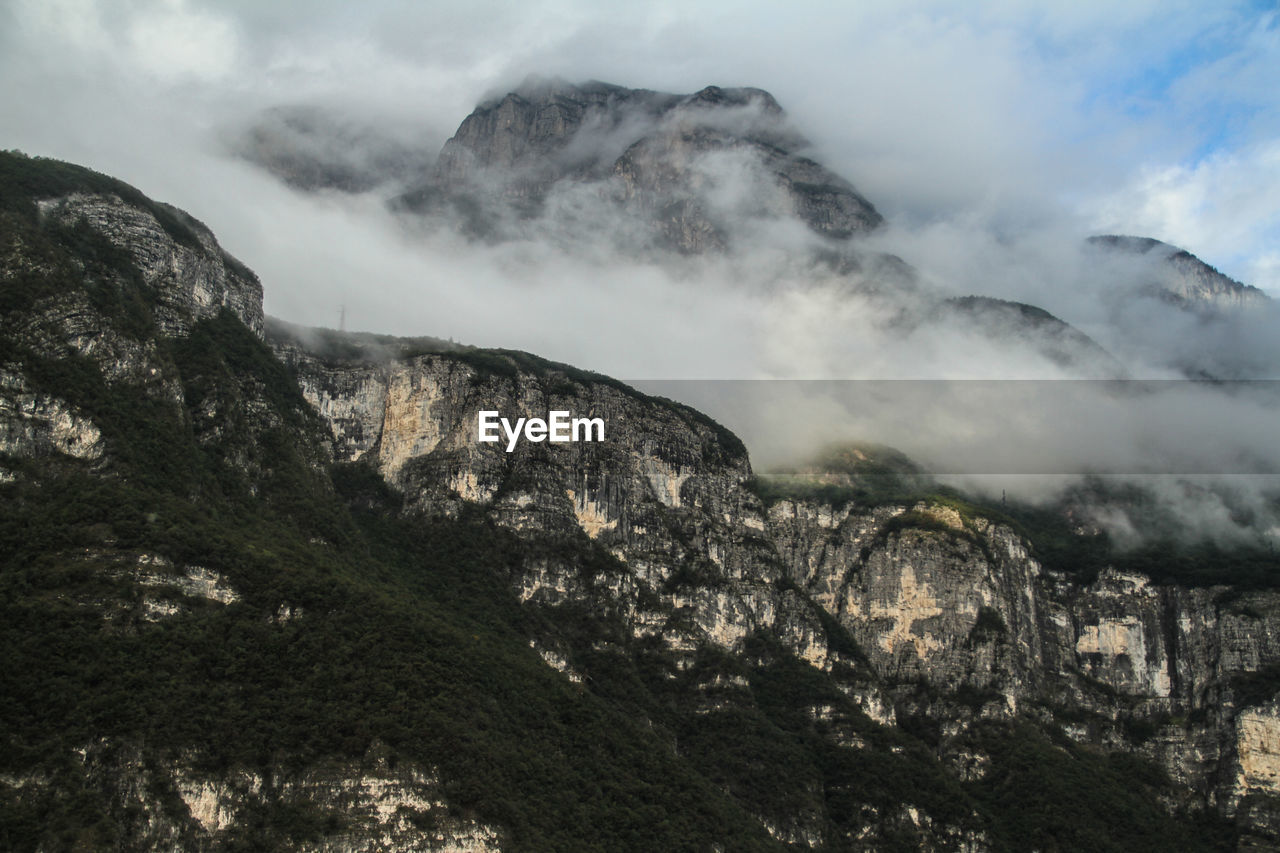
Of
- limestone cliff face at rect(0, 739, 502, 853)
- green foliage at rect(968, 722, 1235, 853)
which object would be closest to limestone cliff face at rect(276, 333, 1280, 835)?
green foliage at rect(968, 722, 1235, 853)

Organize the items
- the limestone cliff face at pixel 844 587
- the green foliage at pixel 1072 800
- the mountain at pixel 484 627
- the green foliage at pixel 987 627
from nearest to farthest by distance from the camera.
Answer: the mountain at pixel 484 627 → the green foliage at pixel 1072 800 → the limestone cliff face at pixel 844 587 → the green foliage at pixel 987 627

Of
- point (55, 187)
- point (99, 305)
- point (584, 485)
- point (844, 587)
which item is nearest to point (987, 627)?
point (844, 587)

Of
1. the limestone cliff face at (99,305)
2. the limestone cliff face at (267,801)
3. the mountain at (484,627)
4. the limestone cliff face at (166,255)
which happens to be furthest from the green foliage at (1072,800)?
the limestone cliff face at (166,255)

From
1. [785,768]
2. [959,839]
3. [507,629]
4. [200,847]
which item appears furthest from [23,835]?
[959,839]

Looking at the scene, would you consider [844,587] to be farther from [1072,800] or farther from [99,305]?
[99,305]

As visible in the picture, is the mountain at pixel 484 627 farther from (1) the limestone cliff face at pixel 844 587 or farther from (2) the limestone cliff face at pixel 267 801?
(1) the limestone cliff face at pixel 844 587

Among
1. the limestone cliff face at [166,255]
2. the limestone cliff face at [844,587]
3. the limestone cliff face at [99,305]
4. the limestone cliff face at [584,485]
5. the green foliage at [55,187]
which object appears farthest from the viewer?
the limestone cliff face at [844,587]

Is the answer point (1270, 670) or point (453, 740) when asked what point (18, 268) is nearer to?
point (453, 740)
